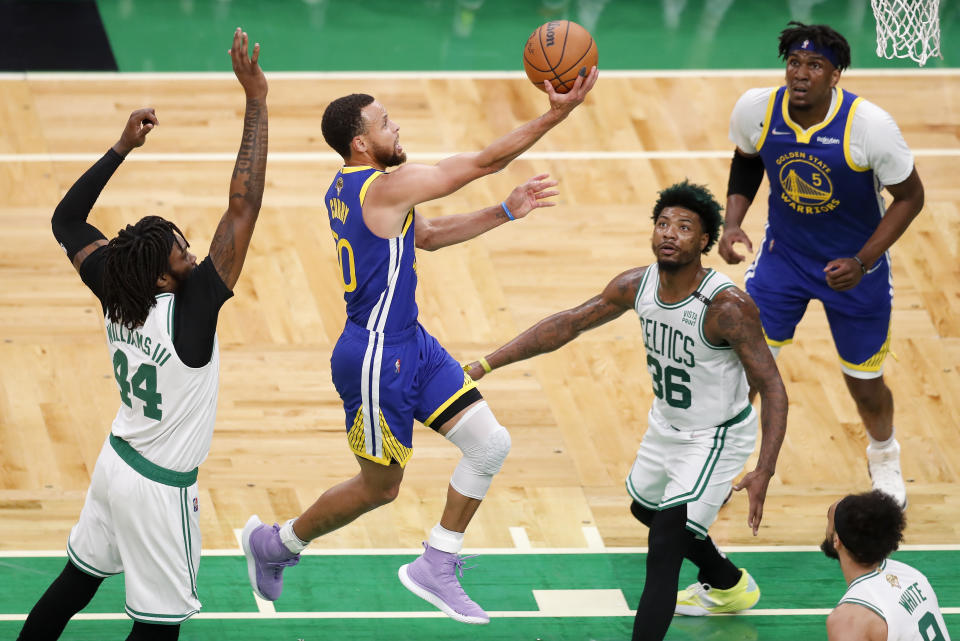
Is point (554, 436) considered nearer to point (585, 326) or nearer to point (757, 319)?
point (585, 326)

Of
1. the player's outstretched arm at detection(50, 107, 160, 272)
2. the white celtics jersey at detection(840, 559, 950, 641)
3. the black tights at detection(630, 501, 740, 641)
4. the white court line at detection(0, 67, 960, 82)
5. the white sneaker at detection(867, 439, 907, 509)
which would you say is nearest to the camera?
the white celtics jersey at detection(840, 559, 950, 641)

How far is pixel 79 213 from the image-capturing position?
5590 mm

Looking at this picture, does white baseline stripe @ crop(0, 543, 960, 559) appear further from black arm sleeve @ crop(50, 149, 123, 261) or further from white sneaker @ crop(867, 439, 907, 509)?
black arm sleeve @ crop(50, 149, 123, 261)

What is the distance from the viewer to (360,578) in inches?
276

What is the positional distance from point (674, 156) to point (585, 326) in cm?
511

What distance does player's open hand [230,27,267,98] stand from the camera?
539cm

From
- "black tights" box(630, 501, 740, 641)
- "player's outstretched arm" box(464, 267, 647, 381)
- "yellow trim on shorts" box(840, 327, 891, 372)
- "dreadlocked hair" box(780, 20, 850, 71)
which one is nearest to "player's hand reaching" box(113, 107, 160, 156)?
"player's outstretched arm" box(464, 267, 647, 381)

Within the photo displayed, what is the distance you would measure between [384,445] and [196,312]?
122cm

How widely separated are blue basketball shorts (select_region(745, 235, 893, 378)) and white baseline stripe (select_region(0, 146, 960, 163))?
3921mm

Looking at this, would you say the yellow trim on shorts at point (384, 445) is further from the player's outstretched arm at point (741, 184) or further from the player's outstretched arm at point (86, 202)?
the player's outstretched arm at point (741, 184)

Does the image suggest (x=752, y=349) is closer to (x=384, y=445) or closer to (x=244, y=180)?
(x=384, y=445)

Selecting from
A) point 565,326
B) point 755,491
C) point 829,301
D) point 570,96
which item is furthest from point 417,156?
point 755,491

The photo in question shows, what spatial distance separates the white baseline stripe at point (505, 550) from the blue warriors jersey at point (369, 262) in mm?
1612

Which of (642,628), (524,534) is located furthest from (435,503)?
(642,628)
